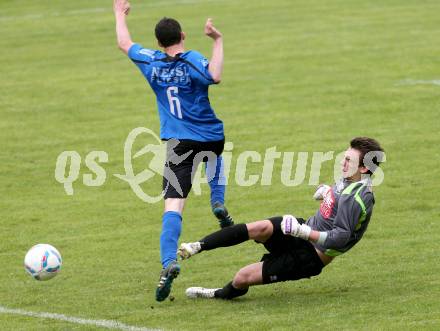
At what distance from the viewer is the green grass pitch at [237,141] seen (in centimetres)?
909

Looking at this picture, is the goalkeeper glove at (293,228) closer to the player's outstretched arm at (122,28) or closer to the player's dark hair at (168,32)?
the player's dark hair at (168,32)

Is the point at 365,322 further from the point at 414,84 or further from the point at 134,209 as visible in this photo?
the point at 414,84

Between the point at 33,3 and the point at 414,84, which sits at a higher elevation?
the point at 414,84

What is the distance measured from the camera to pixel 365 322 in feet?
27.0

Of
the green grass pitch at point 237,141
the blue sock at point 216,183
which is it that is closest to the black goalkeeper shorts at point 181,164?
the green grass pitch at point 237,141

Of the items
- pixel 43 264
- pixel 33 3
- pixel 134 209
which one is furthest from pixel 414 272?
pixel 33 3

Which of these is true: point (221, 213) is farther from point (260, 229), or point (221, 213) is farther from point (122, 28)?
point (122, 28)

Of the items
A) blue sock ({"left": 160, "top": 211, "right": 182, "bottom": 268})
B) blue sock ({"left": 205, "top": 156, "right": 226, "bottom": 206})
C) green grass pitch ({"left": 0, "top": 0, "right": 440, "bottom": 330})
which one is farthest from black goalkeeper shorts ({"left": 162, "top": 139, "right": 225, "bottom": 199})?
blue sock ({"left": 205, "top": 156, "right": 226, "bottom": 206})

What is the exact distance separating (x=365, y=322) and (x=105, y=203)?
18.9ft

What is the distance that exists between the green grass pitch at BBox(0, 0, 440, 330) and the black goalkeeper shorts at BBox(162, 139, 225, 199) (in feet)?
3.17

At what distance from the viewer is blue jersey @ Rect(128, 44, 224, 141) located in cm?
952

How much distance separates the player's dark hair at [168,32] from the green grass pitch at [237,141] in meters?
2.29

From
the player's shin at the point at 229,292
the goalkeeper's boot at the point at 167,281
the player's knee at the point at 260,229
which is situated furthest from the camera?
the player's shin at the point at 229,292

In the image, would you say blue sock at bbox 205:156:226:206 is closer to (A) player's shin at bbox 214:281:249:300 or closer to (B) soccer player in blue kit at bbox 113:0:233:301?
(B) soccer player in blue kit at bbox 113:0:233:301
